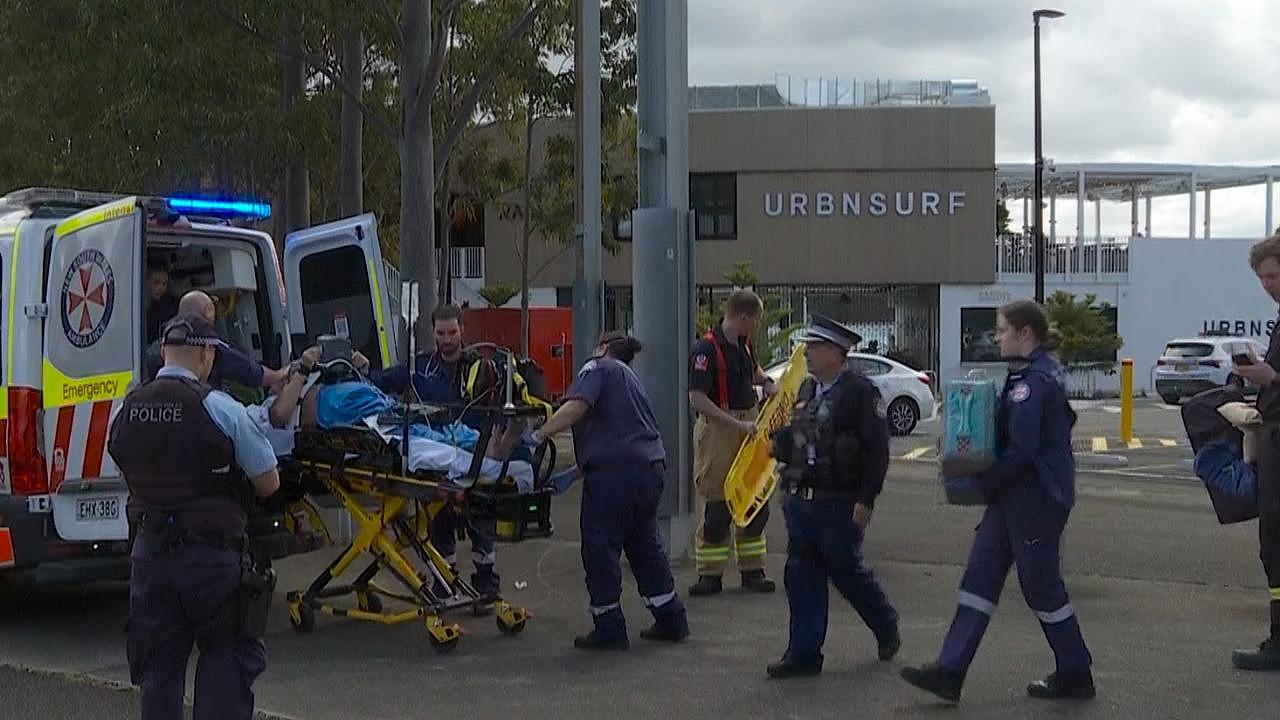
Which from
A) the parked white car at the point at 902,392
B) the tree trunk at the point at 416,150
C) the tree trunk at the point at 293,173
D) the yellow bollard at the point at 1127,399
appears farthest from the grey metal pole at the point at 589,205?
the parked white car at the point at 902,392

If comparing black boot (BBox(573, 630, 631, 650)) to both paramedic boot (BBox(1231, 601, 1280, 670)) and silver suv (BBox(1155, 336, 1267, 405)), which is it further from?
silver suv (BBox(1155, 336, 1267, 405))

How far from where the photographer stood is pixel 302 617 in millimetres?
8102

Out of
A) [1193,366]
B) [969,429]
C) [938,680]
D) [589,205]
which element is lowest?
[938,680]

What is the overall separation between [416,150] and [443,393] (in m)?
6.61

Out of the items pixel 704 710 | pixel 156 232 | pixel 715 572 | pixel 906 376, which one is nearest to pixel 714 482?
pixel 715 572

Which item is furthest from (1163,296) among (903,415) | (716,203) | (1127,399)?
(1127,399)

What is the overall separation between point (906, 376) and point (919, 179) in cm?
1598

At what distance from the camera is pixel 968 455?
6148mm

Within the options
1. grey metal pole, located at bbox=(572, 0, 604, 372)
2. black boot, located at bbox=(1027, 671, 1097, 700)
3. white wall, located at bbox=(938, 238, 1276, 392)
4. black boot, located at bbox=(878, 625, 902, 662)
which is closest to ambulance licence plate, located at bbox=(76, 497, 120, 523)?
black boot, located at bbox=(878, 625, 902, 662)

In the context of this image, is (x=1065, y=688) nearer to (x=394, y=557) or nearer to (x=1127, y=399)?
(x=394, y=557)

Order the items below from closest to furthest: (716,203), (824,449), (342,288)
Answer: (824,449) → (342,288) → (716,203)

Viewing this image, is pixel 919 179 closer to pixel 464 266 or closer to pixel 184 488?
pixel 464 266

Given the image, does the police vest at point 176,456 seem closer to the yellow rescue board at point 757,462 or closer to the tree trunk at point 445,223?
the yellow rescue board at point 757,462

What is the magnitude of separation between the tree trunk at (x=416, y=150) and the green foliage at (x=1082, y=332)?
76.7 feet
